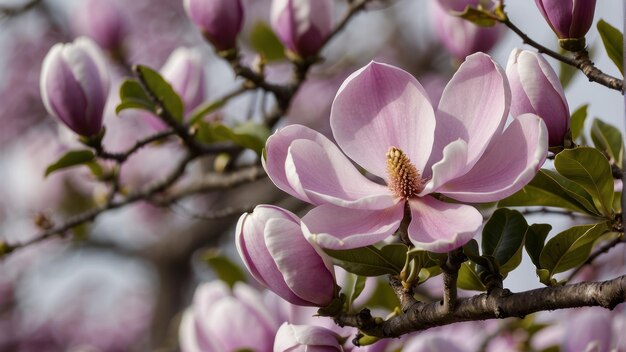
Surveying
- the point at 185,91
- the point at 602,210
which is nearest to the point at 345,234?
the point at 602,210

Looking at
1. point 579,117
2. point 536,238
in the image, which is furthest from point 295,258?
point 579,117

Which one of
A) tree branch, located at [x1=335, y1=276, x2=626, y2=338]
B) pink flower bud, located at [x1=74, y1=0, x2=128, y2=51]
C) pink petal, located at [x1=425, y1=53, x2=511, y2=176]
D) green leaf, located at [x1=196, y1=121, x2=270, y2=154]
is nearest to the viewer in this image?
tree branch, located at [x1=335, y1=276, x2=626, y2=338]

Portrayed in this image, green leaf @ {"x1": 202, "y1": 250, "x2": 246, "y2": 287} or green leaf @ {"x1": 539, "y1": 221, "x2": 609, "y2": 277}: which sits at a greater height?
green leaf @ {"x1": 539, "y1": 221, "x2": 609, "y2": 277}

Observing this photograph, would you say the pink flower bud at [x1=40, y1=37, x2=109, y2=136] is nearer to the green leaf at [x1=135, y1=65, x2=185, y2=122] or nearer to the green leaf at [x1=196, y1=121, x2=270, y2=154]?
the green leaf at [x1=135, y1=65, x2=185, y2=122]

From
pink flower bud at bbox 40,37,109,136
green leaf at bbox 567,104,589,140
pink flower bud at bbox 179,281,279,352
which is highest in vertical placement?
pink flower bud at bbox 40,37,109,136

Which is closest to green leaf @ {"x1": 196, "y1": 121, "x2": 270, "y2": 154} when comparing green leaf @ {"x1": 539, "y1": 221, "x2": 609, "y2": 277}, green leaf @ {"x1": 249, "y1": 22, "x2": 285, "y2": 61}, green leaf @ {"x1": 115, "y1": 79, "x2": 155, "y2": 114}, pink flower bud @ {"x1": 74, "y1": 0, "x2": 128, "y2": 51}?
green leaf @ {"x1": 115, "y1": 79, "x2": 155, "y2": 114}

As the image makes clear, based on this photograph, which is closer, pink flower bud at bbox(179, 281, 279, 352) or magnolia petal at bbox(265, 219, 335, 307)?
magnolia petal at bbox(265, 219, 335, 307)

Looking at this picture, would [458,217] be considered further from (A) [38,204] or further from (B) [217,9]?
(A) [38,204]
